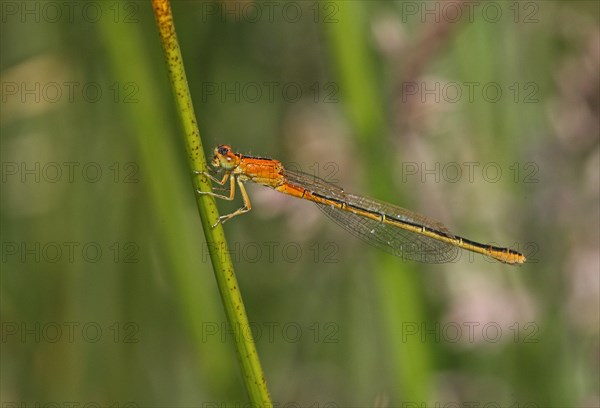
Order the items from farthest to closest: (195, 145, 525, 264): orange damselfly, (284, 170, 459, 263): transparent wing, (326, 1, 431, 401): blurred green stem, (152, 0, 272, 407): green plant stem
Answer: (284, 170, 459, 263): transparent wing → (195, 145, 525, 264): orange damselfly → (326, 1, 431, 401): blurred green stem → (152, 0, 272, 407): green plant stem

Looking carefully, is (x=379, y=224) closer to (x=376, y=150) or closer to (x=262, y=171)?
(x=262, y=171)

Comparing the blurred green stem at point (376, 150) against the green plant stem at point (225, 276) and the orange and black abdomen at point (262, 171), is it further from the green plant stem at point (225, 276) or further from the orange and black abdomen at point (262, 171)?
the green plant stem at point (225, 276)

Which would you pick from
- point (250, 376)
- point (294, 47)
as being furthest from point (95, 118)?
point (250, 376)

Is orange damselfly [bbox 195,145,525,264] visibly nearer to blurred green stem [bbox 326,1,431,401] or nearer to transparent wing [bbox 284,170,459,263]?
transparent wing [bbox 284,170,459,263]

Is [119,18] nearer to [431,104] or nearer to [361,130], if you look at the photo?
[361,130]

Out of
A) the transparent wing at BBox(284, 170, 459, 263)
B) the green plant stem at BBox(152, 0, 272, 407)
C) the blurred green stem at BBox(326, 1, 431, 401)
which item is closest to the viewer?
the green plant stem at BBox(152, 0, 272, 407)

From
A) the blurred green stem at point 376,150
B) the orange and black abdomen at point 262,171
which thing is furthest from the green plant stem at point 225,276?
the orange and black abdomen at point 262,171

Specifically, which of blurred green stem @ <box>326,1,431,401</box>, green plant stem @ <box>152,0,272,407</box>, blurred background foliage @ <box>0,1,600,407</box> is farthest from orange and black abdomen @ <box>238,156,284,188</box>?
green plant stem @ <box>152,0,272,407</box>
